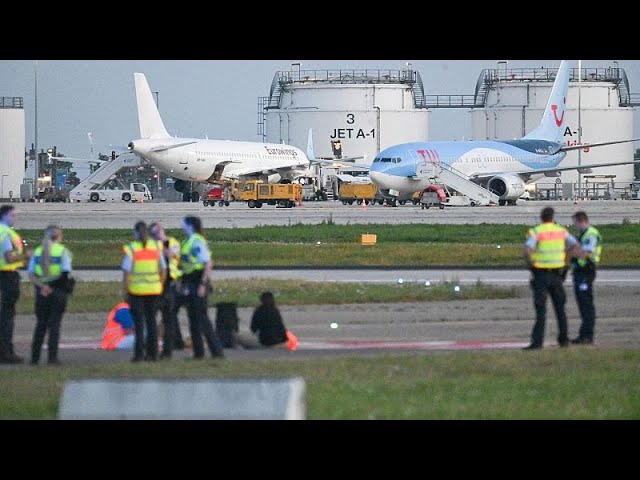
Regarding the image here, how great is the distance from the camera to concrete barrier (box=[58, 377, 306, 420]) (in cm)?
1121

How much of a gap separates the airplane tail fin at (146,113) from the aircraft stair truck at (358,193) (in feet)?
Result: 41.0

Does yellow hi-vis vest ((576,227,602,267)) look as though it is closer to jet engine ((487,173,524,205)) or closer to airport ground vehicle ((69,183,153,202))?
jet engine ((487,173,524,205))

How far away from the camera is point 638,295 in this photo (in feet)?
81.5

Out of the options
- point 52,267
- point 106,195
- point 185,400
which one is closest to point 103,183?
point 106,195

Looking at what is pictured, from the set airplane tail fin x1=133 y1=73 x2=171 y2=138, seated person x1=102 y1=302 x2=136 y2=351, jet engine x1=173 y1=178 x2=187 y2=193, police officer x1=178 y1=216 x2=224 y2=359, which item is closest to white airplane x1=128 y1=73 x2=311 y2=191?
airplane tail fin x1=133 y1=73 x2=171 y2=138

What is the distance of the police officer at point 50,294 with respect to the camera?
16.2 m

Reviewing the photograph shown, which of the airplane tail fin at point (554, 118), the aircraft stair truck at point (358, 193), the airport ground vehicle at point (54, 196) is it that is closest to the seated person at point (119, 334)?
the aircraft stair truck at point (358, 193)

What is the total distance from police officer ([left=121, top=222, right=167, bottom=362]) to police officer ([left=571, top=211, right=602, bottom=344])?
5.83 metres

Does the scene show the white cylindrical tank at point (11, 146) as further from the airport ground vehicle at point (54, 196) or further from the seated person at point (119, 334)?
the seated person at point (119, 334)

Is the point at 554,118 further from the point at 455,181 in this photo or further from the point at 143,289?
the point at 143,289

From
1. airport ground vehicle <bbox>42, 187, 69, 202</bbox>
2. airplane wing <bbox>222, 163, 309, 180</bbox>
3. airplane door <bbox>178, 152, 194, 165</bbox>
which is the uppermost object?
airplane door <bbox>178, 152, 194, 165</bbox>

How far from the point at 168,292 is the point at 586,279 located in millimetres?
5795
